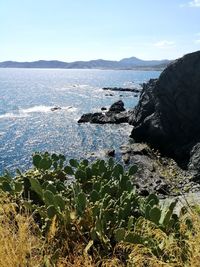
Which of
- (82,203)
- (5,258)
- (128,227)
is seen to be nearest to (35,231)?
(82,203)

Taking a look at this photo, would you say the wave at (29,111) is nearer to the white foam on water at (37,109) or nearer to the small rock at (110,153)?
the white foam on water at (37,109)

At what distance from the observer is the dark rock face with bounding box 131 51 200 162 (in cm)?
6344

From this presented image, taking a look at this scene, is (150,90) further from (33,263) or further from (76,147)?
(33,263)

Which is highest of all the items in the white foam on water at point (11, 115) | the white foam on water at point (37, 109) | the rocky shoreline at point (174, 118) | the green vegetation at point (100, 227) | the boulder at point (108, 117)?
the green vegetation at point (100, 227)

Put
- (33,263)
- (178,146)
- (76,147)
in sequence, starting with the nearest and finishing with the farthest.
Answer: (33,263)
(178,146)
(76,147)

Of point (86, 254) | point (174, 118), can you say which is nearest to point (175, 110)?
point (174, 118)

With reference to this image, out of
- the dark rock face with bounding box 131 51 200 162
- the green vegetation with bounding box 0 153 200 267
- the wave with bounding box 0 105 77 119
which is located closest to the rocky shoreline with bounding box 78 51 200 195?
the dark rock face with bounding box 131 51 200 162

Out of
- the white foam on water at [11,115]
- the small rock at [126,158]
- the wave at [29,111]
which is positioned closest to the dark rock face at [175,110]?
the small rock at [126,158]

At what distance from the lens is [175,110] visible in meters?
67.1

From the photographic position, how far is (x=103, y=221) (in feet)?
32.3

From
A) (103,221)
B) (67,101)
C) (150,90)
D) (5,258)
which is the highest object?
(5,258)

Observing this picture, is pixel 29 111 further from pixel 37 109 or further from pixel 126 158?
pixel 126 158

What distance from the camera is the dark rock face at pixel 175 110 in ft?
208

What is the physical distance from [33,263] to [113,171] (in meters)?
6.62
